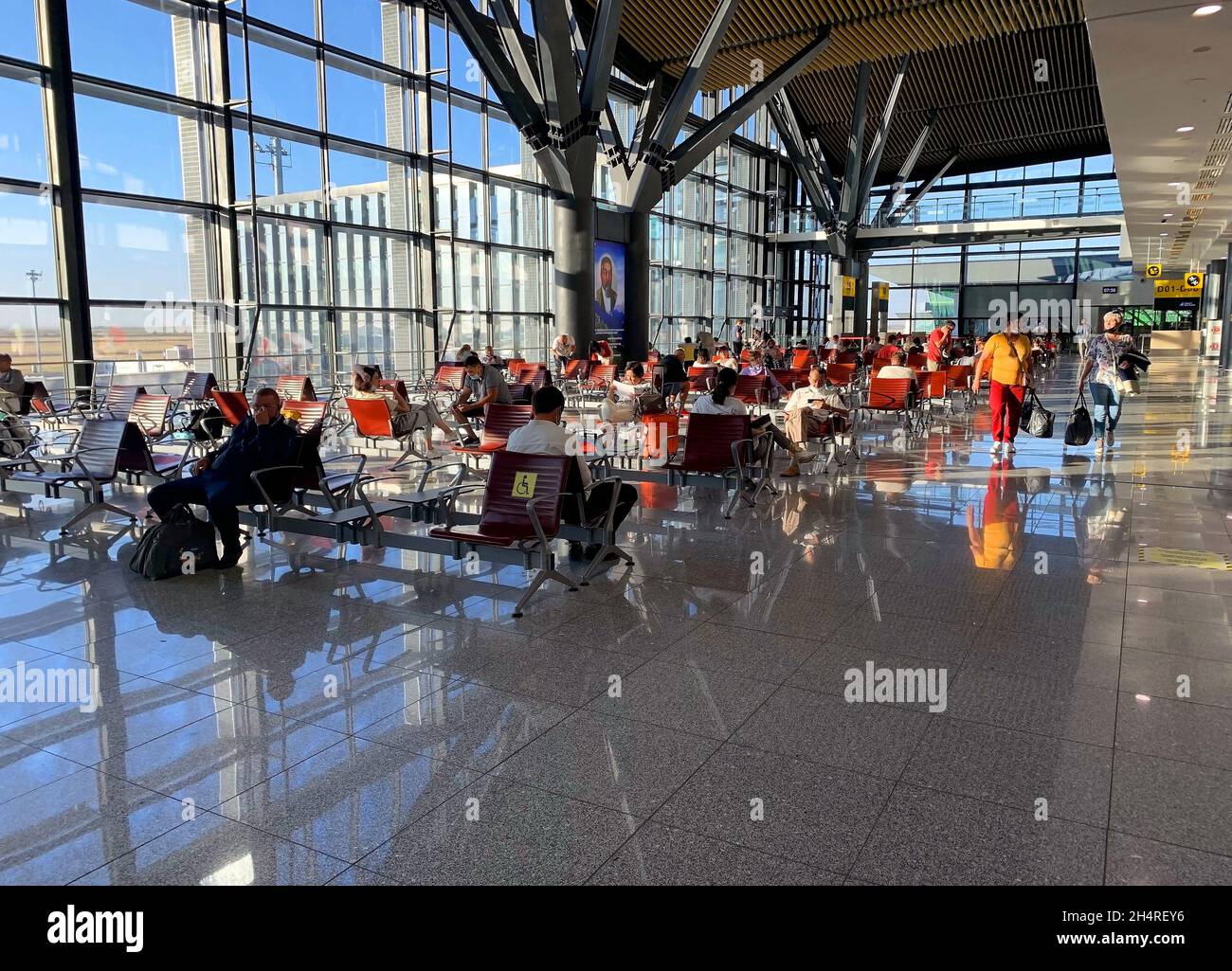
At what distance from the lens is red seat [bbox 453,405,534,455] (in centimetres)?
905

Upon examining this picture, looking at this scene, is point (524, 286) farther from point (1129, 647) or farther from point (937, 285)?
point (937, 285)

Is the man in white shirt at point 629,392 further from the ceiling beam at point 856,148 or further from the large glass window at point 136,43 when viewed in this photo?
the ceiling beam at point 856,148

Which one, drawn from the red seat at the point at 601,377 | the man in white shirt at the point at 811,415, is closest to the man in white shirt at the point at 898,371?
the man in white shirt at the point at 811,415

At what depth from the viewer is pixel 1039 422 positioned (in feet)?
35.0

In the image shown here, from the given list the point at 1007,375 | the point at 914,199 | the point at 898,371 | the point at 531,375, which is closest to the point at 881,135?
the point at 914,199

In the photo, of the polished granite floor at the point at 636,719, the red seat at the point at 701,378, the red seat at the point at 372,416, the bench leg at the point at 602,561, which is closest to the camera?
the polished granite floor at the point at 636,719

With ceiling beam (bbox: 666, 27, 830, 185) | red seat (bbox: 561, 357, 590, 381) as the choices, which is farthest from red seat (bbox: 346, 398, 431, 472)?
Result: ceiling beam (bbox: 666, 27, 830, 185)

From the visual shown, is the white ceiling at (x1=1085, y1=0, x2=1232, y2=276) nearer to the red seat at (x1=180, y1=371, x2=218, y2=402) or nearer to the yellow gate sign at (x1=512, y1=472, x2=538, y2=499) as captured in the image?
the yellow gate sign at (x1=512, y1=472, x2=538, y2=499)

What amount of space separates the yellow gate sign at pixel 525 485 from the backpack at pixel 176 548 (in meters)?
2.11

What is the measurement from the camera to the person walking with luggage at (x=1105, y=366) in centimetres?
1148

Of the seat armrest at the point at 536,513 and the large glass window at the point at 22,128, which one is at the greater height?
the large glass window at the point at 22,128

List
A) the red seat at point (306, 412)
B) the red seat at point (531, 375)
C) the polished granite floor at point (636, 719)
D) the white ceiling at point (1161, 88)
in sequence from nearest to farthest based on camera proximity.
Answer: the polished granite floor at point (636, 719) → the white ceiling at point (1161, 88) → the red seat at point (306, 412) → the red seat at point (531, 375)

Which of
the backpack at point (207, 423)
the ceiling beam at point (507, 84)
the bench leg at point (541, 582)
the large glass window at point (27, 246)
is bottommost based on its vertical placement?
the bench leg at point (541, 582)

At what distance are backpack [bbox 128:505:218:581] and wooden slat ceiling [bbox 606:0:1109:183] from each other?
18190 mm
